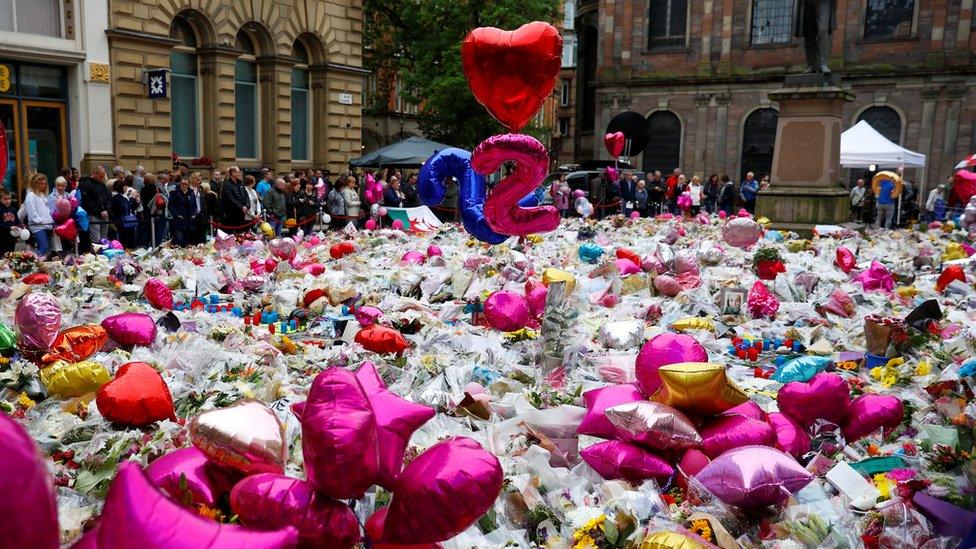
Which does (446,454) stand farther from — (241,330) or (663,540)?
(241,330)

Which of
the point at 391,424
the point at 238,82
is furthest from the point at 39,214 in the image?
the point at 238,82

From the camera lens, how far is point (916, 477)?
296 cm

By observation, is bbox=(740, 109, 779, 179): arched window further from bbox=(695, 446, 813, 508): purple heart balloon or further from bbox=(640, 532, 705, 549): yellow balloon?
bbox=(640, 532, 705, 549): yellow balloon

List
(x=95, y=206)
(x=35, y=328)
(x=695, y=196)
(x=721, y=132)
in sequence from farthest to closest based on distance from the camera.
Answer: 1. (x=721, y=132)
2. (x=695, y=196)
3. (x=95, y=206)
4. (x=35, y=328)

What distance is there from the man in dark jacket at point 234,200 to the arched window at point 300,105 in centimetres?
943

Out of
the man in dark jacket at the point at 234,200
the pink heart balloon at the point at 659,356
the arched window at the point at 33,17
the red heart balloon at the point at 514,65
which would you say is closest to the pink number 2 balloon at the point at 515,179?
the red heart balloon at the point at 514,65

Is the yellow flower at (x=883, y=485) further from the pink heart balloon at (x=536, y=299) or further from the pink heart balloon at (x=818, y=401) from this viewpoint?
the pink heart balloon at (x=536, y=299)

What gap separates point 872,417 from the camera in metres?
3.52

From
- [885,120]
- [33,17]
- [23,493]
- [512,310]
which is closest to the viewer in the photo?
[23,493]

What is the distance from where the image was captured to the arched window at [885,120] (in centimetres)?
2945

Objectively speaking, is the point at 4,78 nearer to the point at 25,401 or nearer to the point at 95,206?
the point at 95,206

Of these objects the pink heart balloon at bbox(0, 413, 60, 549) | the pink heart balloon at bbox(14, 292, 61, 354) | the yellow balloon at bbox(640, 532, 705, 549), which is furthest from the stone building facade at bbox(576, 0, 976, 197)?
the pink heart balloon at bbox(0, 413, 60, 549)

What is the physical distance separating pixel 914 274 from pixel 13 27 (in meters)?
15.1

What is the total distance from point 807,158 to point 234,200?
905 cm
